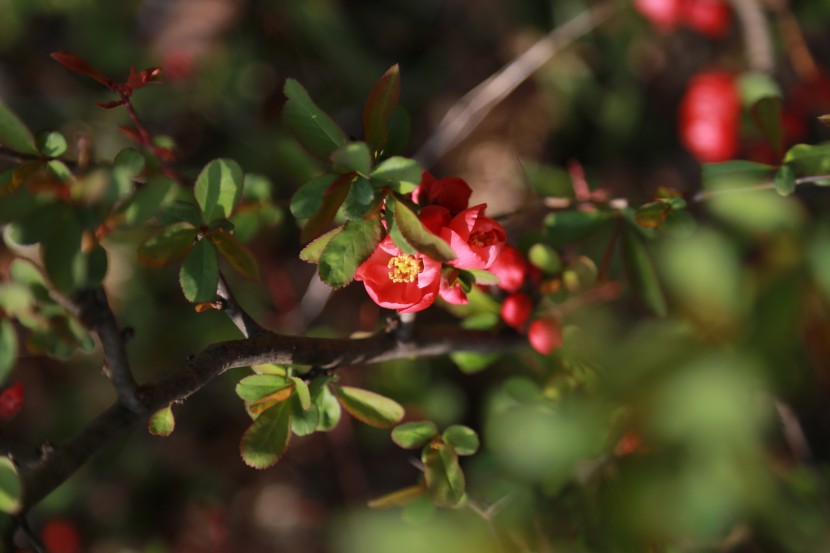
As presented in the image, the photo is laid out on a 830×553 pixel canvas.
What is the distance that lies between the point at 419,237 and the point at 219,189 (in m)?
0.32

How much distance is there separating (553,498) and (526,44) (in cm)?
164

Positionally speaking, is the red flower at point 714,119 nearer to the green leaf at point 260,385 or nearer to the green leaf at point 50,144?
the green leaf at point 260,385

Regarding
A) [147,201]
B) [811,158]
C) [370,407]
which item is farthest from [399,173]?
[811,158]

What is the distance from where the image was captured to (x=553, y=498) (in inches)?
58.7

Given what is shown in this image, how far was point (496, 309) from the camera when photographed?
119 cm

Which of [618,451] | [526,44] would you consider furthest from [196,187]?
[526,44]

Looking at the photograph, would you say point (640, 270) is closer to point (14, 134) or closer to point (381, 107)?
point (381, 107)

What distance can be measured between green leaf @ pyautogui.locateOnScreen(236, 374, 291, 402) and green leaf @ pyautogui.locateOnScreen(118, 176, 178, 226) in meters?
0.25

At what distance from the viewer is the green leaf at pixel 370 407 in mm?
949

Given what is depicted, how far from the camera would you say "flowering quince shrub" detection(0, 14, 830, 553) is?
756mm

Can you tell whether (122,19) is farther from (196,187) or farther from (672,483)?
(672,483)

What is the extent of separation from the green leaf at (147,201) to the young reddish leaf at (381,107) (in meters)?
0.26

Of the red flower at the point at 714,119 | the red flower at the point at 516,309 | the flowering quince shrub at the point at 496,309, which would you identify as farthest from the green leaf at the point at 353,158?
the red flower at the point at 714,119

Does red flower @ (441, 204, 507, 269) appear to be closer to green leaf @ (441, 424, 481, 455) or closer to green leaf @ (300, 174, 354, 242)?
green leaf @ (300, 174, 354, 242)
